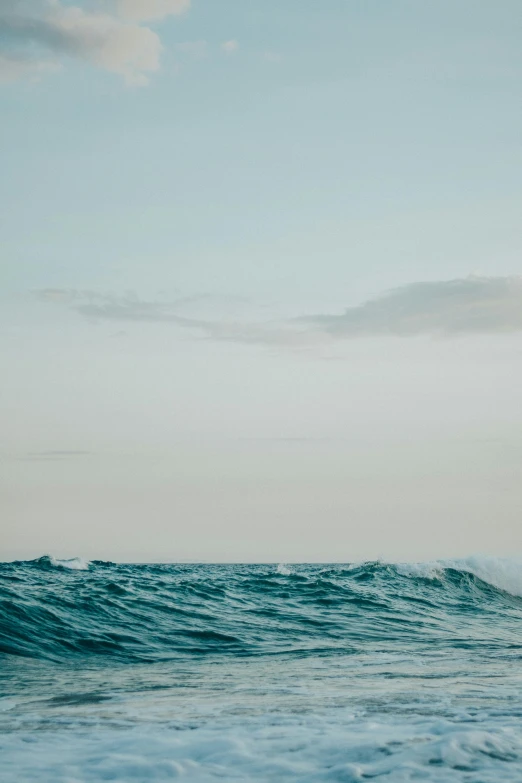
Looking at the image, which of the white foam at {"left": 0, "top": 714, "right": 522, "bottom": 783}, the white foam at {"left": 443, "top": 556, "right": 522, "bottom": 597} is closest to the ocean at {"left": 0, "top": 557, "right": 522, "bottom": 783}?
the white foam at {"left": 0, "top": 714, "right": 522, "bottom": 783}

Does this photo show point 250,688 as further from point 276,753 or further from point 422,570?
point 422,570

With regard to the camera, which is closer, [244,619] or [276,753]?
[276,753]

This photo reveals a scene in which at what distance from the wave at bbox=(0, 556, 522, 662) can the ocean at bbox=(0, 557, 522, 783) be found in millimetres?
57

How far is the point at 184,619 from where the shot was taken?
49.0 feet

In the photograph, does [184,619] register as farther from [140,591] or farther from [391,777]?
[391,777]

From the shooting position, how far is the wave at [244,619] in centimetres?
1230

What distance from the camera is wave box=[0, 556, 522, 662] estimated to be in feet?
40.3

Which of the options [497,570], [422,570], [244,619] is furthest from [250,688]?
[497,570]

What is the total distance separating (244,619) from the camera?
15359mm

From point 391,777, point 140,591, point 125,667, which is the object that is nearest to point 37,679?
point 125,667

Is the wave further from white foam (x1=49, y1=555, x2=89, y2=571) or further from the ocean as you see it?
white foam (x1=49, y1=555, x2=89, y2=571)

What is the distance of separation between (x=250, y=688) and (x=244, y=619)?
6.97m

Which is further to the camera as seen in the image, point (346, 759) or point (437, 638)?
point (437, 638)

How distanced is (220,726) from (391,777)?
2038mm
